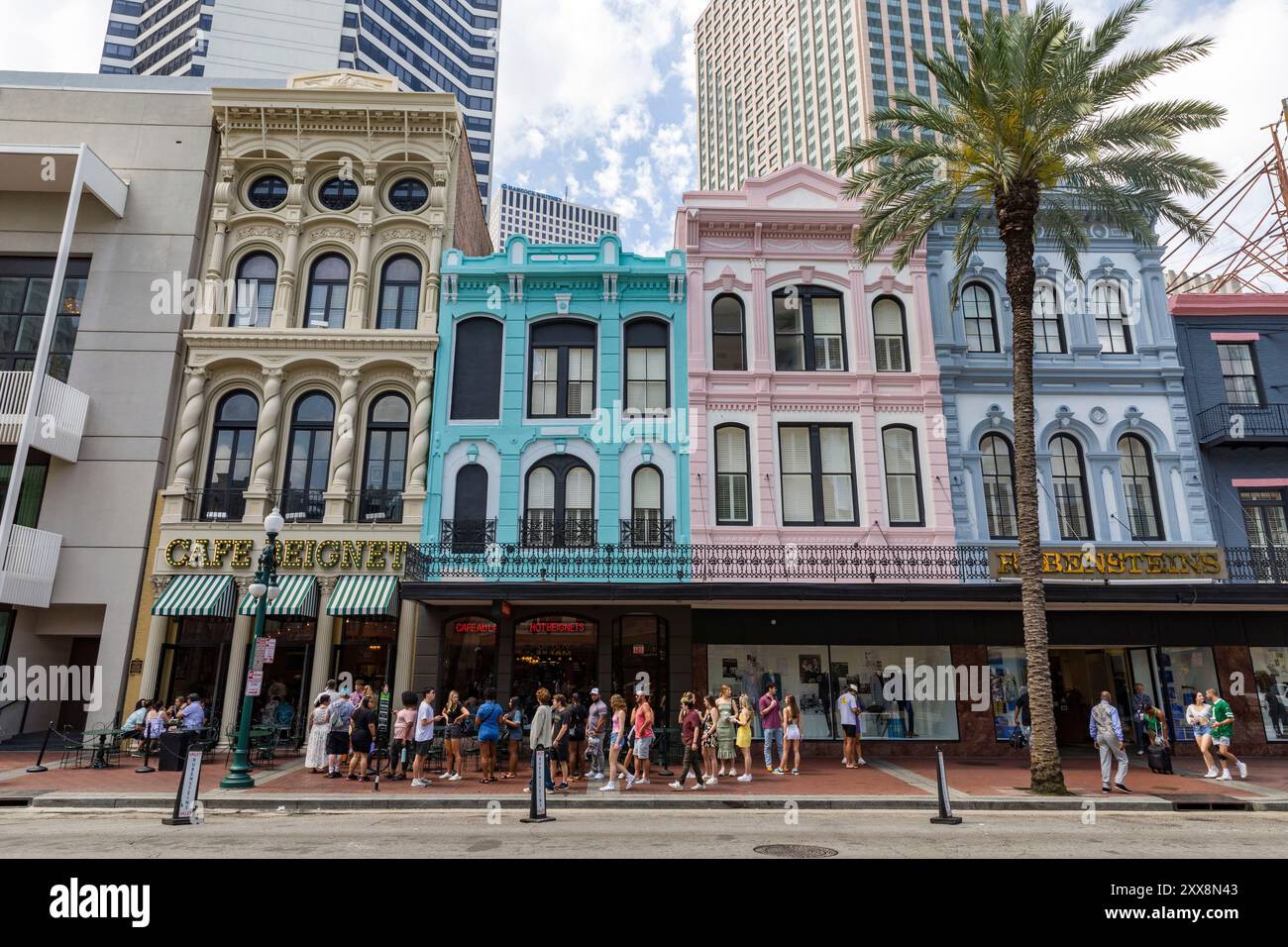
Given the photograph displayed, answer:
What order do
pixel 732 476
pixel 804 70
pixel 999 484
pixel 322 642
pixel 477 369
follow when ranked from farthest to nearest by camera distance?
pixel 804 70 → pixel 477 369 → pixel 999 484 → pixel 732 476 → pixel 322 642

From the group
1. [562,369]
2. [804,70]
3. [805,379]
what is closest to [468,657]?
[562,369]

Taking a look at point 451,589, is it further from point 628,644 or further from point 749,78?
point 749,78

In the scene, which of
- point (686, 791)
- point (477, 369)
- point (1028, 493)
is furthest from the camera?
point (477, 369)

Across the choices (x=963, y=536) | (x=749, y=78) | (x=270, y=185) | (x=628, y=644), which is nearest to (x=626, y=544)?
(x=628, y=644)

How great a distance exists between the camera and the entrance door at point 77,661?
21703 millimetres

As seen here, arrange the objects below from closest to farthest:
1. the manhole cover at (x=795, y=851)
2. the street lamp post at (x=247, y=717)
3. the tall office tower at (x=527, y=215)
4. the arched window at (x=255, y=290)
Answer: the manhole cover at (x=795, y=851), the street lamp post at (x=247, y=717), the arched window at (x=255, y=290), the tall office tower at (x=527, y=215)

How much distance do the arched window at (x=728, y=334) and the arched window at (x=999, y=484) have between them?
7245 mm

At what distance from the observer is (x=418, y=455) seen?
71.8 ft

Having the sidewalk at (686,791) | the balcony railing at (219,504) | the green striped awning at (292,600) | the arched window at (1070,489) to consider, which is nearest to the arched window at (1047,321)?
the arched window at (1070,489)

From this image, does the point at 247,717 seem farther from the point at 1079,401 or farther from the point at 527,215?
the point at 527,215

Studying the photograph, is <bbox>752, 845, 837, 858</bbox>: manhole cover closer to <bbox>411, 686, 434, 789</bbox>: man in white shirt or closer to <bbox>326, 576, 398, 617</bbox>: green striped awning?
<bbox>411, 686, 434, 789</bbox>: man in white shirt

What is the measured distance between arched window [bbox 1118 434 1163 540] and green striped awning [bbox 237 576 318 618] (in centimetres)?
2180

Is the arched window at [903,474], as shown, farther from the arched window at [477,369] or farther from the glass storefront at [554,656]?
the arched window at [477,369]

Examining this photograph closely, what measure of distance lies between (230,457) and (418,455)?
18.3 ft
